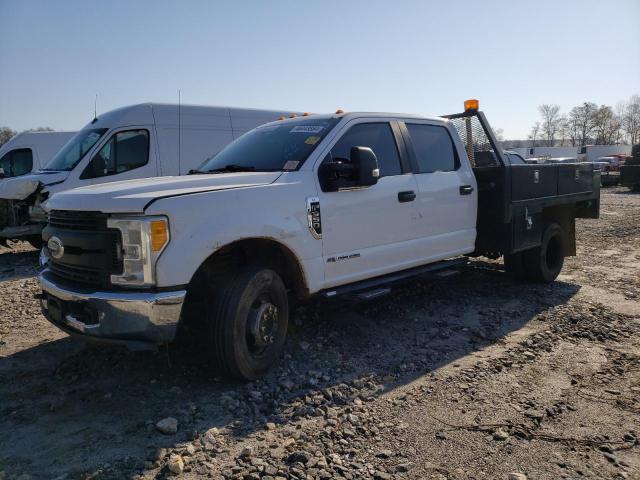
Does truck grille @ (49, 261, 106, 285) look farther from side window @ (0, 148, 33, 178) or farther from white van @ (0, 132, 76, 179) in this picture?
side window @ (0, 148, 33, 178)

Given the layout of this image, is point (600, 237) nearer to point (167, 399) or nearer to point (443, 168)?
point (443, 168)

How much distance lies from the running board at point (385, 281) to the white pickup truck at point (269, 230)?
2cm

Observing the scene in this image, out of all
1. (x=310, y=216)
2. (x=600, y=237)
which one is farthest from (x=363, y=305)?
(x=600, y=237)

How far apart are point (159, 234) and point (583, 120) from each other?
102235 mm

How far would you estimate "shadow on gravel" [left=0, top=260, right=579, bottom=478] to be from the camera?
3.08 meters

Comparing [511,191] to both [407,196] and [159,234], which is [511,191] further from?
[159,234]

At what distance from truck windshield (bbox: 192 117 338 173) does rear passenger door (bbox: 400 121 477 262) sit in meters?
1.07

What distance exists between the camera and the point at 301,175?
13.6 feet

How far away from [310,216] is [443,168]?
6.79 ft

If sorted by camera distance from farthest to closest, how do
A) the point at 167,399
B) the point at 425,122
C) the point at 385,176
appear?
the point at 425,122 < the point at 385,176 < the point at 167,399

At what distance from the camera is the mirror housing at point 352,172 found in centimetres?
417

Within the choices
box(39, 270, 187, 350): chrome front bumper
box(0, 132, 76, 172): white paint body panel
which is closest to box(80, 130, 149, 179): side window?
box(0, 132, 76, 172): white paint body panel

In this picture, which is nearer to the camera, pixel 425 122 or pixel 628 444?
pixel 628 444

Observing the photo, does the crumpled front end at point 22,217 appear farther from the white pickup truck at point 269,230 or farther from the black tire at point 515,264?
the black tire at point 515,264
